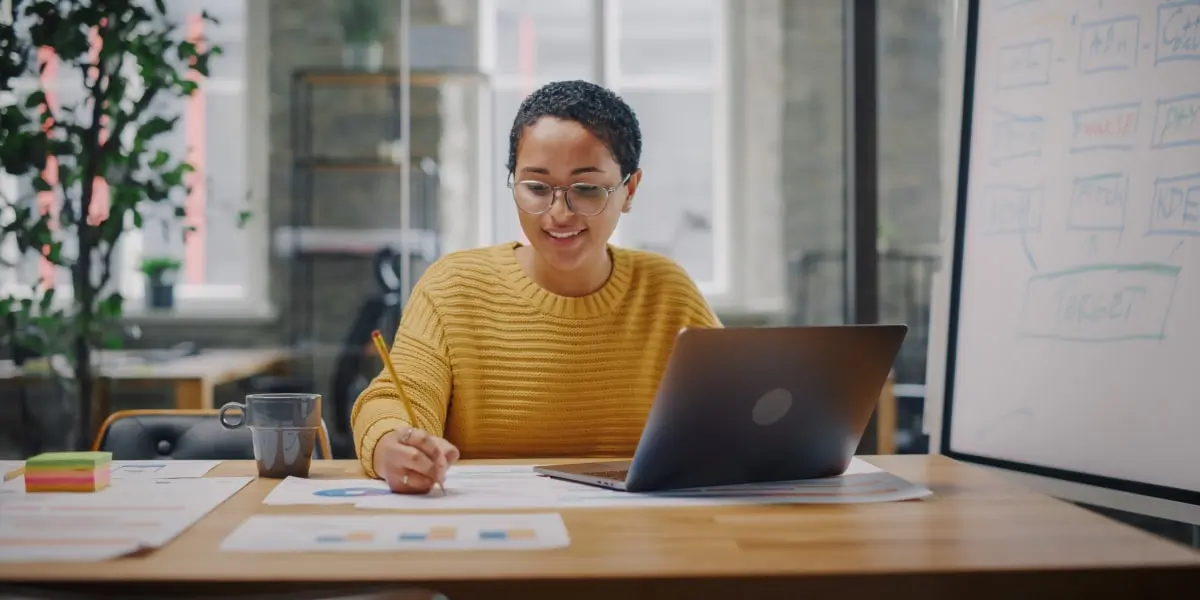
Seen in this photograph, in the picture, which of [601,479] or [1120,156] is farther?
[1120,156]

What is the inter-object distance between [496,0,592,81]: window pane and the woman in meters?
3.35

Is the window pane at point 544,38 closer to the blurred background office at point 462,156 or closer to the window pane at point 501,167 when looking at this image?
the blurred background office at point 462,156

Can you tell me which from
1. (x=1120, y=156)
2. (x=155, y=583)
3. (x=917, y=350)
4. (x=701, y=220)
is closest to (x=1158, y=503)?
(x=1120, y=156)

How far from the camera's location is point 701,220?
510cm

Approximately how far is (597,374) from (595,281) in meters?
0.15

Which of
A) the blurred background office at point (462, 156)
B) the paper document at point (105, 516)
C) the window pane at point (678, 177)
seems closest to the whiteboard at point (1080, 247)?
the paper document at point (105, 516)

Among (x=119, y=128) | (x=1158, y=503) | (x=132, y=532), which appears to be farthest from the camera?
(x=119, y=128)

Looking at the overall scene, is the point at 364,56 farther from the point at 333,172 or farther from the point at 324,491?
the point at 324,491

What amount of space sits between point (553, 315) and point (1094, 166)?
0.83 meters

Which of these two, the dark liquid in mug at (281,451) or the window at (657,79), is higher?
the window at (657,79)

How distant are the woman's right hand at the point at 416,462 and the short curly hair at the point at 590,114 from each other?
0.57m

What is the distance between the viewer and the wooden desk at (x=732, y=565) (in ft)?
2.69

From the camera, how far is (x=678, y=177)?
16.9 feet

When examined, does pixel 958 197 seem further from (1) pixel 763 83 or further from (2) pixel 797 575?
(1) pixel 763 83
